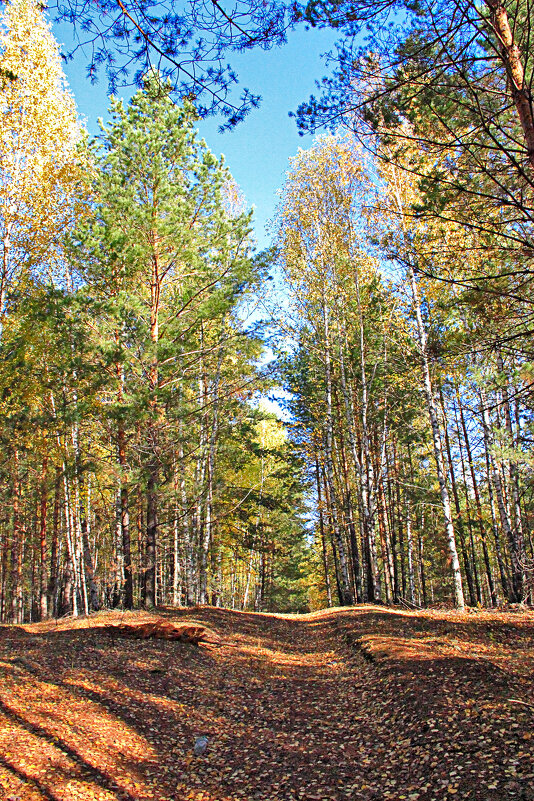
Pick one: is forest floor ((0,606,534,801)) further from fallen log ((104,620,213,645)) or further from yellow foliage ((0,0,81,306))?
yellow foliage ((0,0,81,306))

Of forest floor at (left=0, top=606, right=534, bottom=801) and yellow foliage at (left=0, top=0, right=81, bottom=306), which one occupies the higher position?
yellow foliage at (left=0, top=0, right=81, bottom=306)

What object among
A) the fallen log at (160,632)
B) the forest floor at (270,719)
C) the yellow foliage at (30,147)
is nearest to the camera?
the forest floor at (270,719)

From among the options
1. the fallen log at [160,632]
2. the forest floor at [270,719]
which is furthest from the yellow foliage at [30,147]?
the forest floor at [270,719]

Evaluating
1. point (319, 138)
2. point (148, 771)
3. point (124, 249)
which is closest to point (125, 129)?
point (124, 249)

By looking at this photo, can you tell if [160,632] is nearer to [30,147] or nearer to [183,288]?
[183,288]

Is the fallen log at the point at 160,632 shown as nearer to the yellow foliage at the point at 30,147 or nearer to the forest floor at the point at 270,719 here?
the forest floor at the point at 270,719

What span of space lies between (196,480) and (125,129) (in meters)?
11.1

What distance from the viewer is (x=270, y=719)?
241 inches

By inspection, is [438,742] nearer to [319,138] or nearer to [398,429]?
[398,429]

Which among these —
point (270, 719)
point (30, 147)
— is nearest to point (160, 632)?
point (270, 719)

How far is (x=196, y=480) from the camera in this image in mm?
17453

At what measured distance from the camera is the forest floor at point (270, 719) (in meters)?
4.17

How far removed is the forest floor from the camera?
13.7 ft

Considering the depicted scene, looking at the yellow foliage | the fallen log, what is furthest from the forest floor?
the yellow foliage
